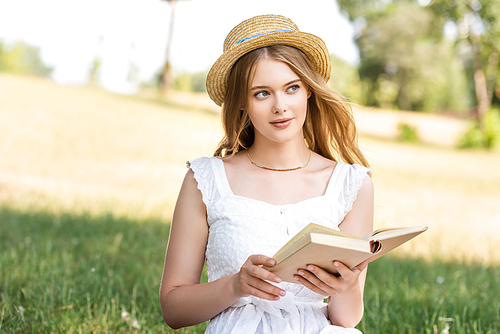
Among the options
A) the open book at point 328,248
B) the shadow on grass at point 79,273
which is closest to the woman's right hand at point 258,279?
the open book at point 328,248

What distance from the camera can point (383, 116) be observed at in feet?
86.9

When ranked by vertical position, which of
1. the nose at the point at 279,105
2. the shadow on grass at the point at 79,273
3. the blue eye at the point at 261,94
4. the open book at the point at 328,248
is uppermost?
the blue eye at the point at 261,94

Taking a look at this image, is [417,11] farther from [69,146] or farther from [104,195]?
[104,195]

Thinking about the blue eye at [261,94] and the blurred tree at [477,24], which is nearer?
the blue eye at [261,94]

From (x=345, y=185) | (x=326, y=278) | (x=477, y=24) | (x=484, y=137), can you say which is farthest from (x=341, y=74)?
(x=326, y=278)

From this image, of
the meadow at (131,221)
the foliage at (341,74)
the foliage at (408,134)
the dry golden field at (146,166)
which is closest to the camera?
the meadow at (131,221)

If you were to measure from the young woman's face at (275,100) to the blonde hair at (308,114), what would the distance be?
1.2 inches

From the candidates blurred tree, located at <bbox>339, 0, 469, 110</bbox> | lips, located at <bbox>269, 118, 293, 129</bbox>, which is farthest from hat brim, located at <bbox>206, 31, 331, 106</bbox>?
blurred tree, located at <bbox>339, 0, 469, 110</bbox>

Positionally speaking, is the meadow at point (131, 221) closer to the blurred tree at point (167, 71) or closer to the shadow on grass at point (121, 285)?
the shadow on grass at point (121, 285)

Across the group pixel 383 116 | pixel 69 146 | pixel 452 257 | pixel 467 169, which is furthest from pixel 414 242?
pixel 383 116

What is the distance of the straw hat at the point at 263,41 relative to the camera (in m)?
2.04

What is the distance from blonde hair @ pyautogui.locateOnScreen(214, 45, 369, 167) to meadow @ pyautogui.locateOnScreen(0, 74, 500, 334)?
15 centimetres

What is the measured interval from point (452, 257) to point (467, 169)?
1013 cm

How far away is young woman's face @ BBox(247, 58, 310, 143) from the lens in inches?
78.5
